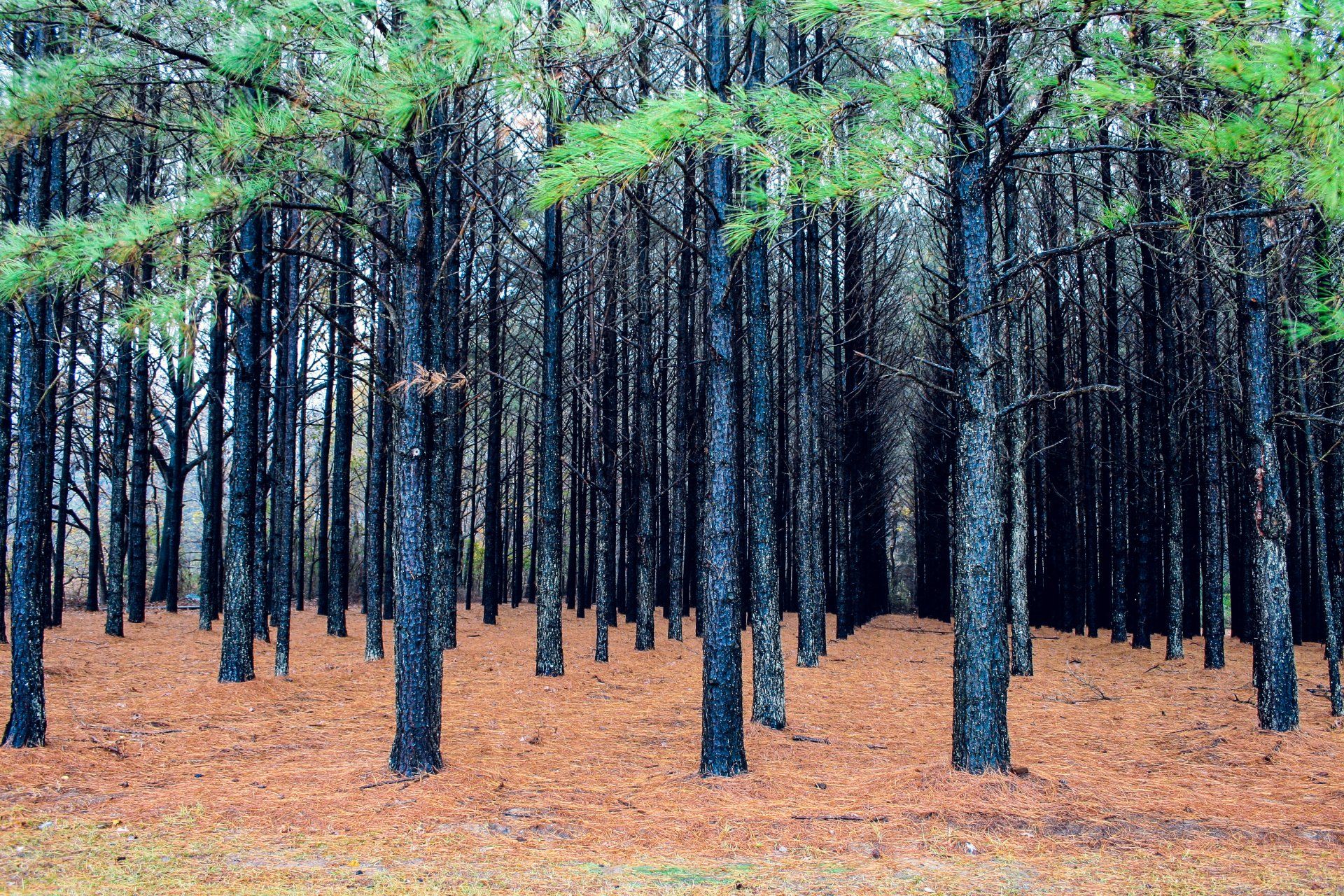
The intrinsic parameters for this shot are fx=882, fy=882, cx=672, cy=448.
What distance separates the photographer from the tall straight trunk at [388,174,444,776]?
6168 millimetres

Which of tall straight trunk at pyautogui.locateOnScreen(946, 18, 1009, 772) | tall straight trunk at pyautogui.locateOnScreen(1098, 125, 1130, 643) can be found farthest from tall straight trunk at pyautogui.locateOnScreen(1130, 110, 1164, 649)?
tall straight trunk at pyautogui.locateOnScreen(946, 18, 1009, 772)

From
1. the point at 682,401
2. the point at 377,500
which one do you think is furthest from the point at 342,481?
the point at 682,401

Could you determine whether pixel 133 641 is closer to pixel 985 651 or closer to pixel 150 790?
pixel 150 790

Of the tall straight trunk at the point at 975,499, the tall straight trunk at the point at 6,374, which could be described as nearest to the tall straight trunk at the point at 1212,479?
the tall straight trunk at the point at 975,499

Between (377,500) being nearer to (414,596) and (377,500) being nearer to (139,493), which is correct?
(139,493)

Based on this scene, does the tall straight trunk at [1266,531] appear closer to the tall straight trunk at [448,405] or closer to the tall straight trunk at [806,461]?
the tall straight trunk at [806,461]

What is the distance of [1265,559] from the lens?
803cm

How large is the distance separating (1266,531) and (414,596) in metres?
7.44

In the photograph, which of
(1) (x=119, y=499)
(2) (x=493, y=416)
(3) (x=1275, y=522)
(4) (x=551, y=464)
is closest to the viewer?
(3) (x=1275, y=522)

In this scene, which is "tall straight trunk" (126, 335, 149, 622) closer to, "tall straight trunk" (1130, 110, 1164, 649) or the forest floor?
the forest floor

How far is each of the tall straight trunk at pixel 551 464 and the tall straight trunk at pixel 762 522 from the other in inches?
132

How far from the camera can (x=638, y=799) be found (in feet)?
19.5

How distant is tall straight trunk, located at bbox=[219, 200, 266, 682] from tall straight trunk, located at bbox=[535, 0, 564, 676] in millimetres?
3369

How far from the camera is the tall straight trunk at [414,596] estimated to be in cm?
617
